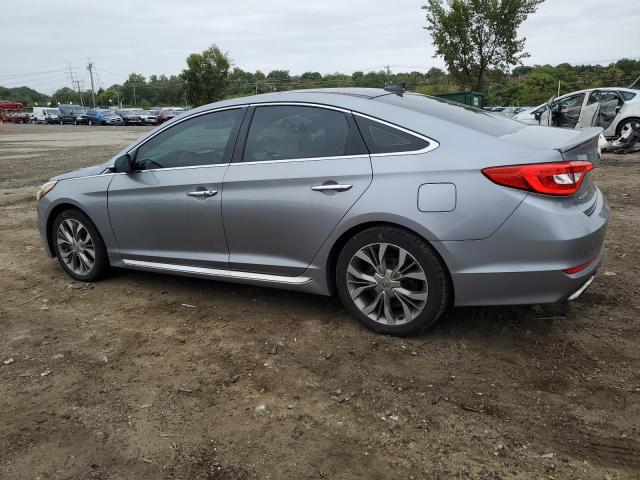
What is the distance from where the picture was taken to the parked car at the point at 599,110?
13.4m

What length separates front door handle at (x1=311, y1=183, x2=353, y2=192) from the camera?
347cm

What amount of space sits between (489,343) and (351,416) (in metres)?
1.20

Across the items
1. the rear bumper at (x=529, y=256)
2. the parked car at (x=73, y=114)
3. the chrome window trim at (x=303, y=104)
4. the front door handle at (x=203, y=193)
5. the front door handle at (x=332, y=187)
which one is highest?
the parked car at (x=73, y=114)

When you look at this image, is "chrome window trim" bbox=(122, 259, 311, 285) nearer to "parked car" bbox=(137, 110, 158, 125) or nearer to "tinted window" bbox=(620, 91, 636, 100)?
"tinted window" bbox=(620, 91, 636, 100)

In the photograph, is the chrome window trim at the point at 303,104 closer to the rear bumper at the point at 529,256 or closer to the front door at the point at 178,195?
the front door at the point at 178,195

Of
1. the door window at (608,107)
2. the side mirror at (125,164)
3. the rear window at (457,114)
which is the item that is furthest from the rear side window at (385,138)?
the door window at (608,107)

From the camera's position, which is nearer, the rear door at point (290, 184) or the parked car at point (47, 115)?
the rear door at point (290, 184)

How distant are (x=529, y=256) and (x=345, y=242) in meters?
1.16

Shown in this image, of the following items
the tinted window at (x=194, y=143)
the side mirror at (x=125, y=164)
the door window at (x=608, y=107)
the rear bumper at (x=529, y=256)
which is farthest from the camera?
the door window at (x=608, y=107)

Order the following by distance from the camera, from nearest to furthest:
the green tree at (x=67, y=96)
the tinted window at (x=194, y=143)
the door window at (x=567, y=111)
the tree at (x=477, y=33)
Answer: the tinted window at (x=194, y=143) < the door window at (x=567, y=111) < the tree at (x=477, y=33) < the green tree at (x=67, y=96)

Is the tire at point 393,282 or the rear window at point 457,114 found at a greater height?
the rear window at point 457,114

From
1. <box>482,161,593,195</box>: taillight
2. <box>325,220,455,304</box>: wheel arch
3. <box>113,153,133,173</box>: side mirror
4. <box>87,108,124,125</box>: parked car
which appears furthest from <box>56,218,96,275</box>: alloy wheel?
<box>87,108,124,125</box>: parked car

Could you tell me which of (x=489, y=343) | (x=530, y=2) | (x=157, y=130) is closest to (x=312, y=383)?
(x=489, y=343)

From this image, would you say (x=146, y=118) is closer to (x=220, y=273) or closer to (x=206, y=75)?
(x=206, y=75)
